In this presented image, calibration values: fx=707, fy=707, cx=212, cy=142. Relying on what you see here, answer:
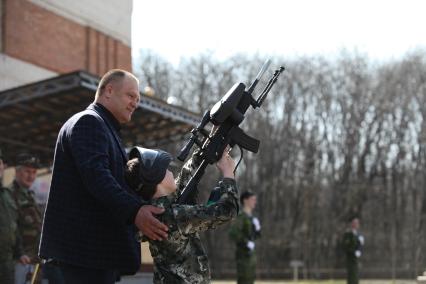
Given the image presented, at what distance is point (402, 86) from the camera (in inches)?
1732

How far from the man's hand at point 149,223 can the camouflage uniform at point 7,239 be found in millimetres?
4332

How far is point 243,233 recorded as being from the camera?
13305mm

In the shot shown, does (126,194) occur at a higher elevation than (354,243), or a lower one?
higher

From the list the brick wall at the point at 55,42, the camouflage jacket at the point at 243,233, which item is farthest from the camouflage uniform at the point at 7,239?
the brick wall at the point at 55,42

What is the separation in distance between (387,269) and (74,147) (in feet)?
119

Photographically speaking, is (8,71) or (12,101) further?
(8,71)

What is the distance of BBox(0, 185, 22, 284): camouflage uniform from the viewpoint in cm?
777

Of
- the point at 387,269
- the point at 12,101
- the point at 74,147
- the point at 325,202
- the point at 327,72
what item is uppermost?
the point at 327,72

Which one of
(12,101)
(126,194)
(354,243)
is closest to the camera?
(126,194)

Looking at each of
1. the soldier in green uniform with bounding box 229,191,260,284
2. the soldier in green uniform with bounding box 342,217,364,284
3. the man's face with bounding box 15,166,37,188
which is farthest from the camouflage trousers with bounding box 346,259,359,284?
the man's face with bounding box 15,166,37,188

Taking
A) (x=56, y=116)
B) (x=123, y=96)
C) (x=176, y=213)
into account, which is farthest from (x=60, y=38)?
(x=176, y=213)

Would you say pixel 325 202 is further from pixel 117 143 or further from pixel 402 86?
pixel 117 143

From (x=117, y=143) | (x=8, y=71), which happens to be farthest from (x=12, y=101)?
(x=117, y=143)

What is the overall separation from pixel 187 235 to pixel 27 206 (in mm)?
4949
